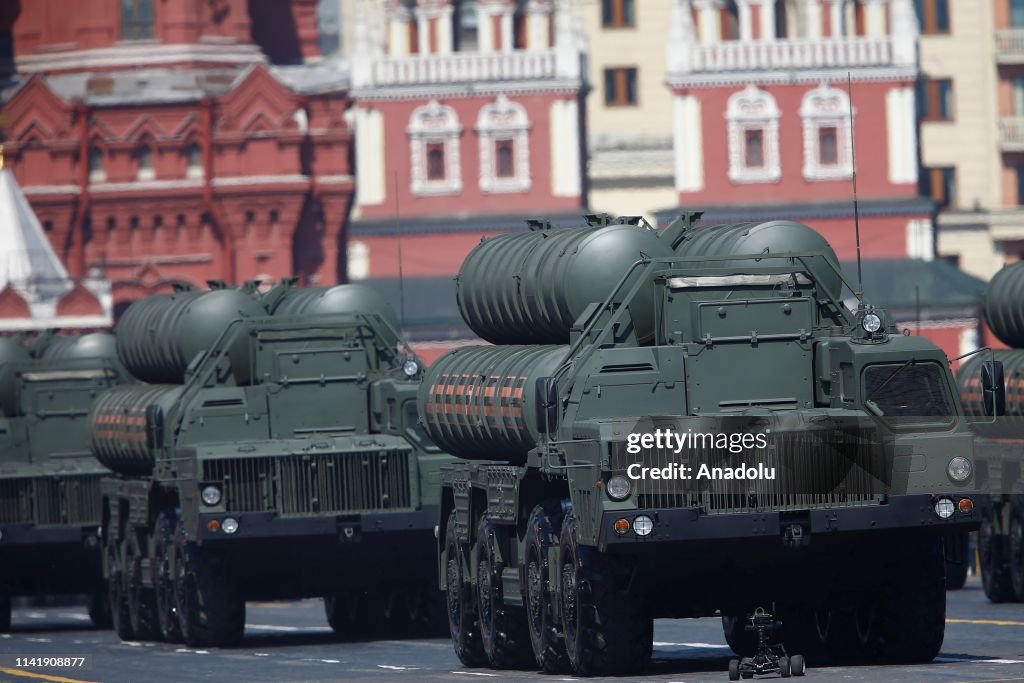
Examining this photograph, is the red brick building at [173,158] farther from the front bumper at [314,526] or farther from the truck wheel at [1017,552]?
the front bumper at [314,526]

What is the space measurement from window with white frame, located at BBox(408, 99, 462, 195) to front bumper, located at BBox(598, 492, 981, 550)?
2820 inches

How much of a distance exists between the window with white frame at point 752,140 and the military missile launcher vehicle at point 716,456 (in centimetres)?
6625

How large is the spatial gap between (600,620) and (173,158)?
72358mm

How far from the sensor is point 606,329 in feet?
72.9

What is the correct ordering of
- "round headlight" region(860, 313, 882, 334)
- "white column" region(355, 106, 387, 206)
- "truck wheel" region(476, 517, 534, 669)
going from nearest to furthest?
"round headlight" region(860, 313, 882, 334), "truck wheel" region(476, 517, 534, 669), "white column" region(355, 106, 387, 206)

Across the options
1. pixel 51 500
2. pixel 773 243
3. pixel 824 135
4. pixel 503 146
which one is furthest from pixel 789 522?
pixel 503 146

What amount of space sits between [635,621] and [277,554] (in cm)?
857

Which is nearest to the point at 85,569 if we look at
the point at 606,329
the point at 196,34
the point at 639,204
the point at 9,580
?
the point at 9,580

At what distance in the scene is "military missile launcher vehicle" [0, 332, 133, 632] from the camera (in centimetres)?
3647

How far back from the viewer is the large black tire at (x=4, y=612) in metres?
37.0

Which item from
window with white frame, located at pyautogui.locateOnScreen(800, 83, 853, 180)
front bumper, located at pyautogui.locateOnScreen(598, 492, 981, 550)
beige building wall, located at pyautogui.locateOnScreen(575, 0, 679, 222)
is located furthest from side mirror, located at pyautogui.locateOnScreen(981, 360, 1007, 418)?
beige building wall, located at pyautogui.locateOnScreen(575, 0, 679, 222)

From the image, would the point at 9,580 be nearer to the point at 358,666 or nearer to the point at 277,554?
the point at 277,554

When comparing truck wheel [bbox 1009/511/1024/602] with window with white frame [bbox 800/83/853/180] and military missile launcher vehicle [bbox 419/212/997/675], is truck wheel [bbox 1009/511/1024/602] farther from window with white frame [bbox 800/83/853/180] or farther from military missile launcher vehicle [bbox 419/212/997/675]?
window with white frame [bbox 800/83/853/180]

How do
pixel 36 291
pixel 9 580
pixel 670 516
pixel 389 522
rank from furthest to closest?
pixel 36 291, pixel 9 580, pixel 389 522, pixel 670 516
